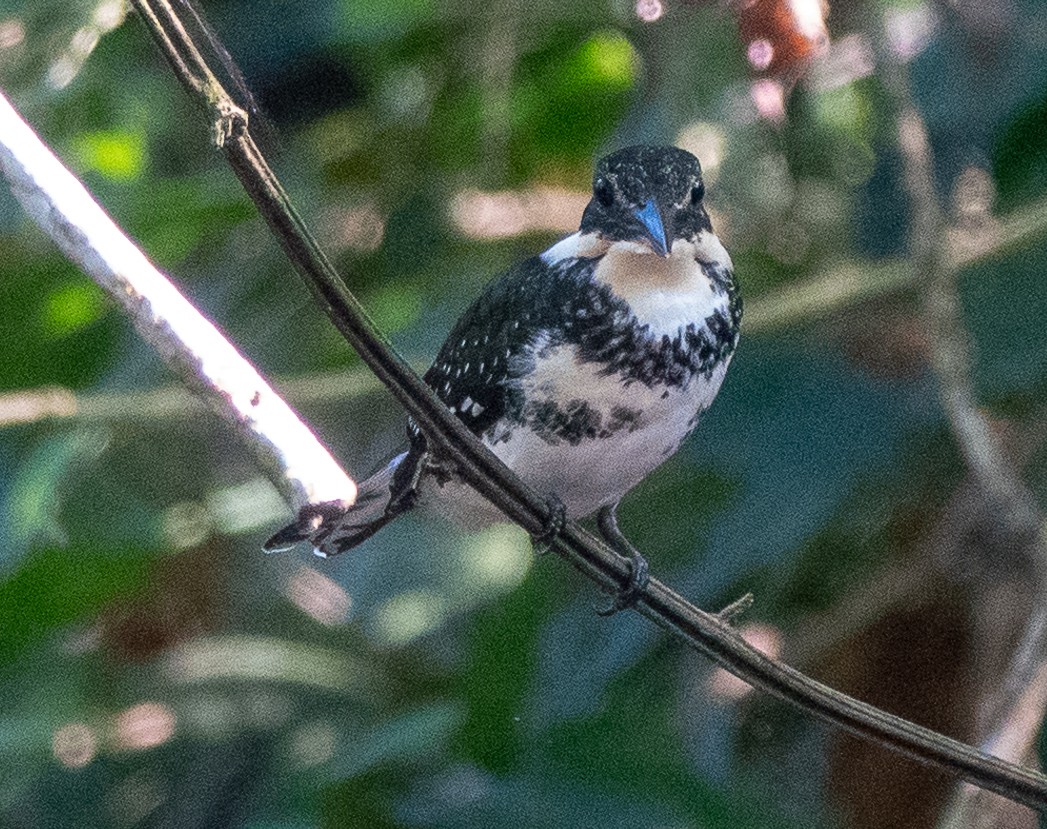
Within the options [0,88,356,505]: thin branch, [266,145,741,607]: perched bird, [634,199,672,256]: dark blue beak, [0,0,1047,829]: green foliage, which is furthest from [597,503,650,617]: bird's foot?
[0,88,356,505]: thin branch

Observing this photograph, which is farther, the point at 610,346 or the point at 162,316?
the point at 610,346

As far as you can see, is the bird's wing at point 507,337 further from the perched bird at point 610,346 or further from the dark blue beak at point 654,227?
the dark blue beak at point 654,227

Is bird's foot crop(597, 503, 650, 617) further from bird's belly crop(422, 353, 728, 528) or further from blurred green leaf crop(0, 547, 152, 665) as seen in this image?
blurred green leaf crop(0, 547, 152, 665)

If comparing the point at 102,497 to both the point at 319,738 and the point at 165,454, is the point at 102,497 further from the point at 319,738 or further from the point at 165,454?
the point at 319,738

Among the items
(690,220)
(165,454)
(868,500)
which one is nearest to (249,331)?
(165,454)

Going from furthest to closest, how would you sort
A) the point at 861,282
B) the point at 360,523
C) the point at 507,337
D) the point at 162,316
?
1. the point at 861,282
2. the point at 360,523
3. the point at 507,337
4. the point at 162,316

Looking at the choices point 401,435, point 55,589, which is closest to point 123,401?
point 55,589

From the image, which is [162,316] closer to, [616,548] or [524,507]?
[524,507]

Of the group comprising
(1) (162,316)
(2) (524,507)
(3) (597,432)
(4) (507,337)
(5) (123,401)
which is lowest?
(2) (524,507)

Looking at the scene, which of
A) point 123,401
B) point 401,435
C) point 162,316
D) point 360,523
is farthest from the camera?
point 401,435
